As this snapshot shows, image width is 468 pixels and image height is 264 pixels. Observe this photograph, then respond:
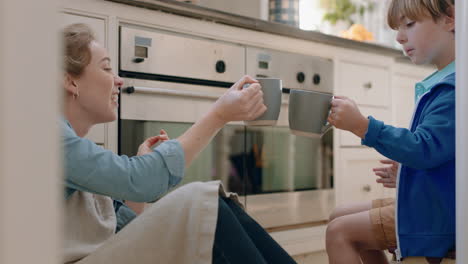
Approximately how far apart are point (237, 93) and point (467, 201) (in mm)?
465

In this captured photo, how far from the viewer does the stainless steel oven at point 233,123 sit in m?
1.70

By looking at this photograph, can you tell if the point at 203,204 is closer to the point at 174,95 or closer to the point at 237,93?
the point at 237,93

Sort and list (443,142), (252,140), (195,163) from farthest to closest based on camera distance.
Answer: (252,140) → (195,163) → (443,142)

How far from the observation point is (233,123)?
2021mm

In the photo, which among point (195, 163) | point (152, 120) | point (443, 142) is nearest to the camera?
point (443, 142)

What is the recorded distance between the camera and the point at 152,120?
1.74 m

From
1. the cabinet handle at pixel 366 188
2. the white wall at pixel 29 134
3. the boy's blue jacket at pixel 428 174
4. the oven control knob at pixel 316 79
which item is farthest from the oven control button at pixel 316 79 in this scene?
the white wall at pixel 29 134

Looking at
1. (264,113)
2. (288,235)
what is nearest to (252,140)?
(288,235)

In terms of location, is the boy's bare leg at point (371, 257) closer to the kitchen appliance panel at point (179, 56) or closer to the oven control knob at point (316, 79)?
the kitchen appliance panel at point (179, 56)

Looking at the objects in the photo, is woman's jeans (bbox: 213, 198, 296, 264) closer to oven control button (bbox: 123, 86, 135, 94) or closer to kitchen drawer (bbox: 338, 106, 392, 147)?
oven control button (bbox: 123, 86, 135, 94)

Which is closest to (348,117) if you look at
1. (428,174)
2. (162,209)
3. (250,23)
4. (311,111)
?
(311,111)

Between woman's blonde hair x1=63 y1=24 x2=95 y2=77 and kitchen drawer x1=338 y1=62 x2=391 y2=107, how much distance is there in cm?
150

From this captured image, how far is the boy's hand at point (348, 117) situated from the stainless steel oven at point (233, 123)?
75 centimetres

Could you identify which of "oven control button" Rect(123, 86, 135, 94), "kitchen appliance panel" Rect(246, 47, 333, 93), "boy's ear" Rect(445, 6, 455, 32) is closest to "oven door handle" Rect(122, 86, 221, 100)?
"oven control button" Rect(123, 86, 135, 94)
